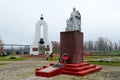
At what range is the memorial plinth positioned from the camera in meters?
10.5

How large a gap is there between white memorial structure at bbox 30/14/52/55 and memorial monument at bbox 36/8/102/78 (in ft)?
73.0

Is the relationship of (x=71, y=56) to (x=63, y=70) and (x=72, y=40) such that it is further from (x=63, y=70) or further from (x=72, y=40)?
(x=63, y=70)

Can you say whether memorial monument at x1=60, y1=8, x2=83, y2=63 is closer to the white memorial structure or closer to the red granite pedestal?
the red granite pedestal

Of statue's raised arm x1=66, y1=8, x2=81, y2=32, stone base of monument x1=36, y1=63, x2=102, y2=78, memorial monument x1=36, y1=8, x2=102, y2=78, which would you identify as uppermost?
statue's raised arm x1=66, y1=8, x2=81, y2=32

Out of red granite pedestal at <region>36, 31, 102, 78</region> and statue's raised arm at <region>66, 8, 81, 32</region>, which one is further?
statue's raised arm at <region>66, 8, 81, 32</region>

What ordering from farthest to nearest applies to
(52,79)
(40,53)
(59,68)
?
1. (40,53)
2. (59,68)
3. (52,79)

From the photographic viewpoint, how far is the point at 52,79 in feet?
26.7

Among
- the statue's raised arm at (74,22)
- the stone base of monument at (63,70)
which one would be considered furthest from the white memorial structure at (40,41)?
the stone base of monument at (63,70)

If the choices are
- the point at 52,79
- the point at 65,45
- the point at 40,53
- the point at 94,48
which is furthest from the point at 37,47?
the point at 94,48

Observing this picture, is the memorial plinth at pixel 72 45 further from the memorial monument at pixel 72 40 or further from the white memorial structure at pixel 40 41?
the white memorial structure at pixel 40 41

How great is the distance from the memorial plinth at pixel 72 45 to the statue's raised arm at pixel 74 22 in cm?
43

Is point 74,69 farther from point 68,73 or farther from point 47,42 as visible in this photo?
point 47,42

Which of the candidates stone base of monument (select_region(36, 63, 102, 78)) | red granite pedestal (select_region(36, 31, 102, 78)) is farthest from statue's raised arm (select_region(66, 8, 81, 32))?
→ stone base of monument (select_region(36, 63, 102, 78))

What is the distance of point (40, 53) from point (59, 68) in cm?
2376
